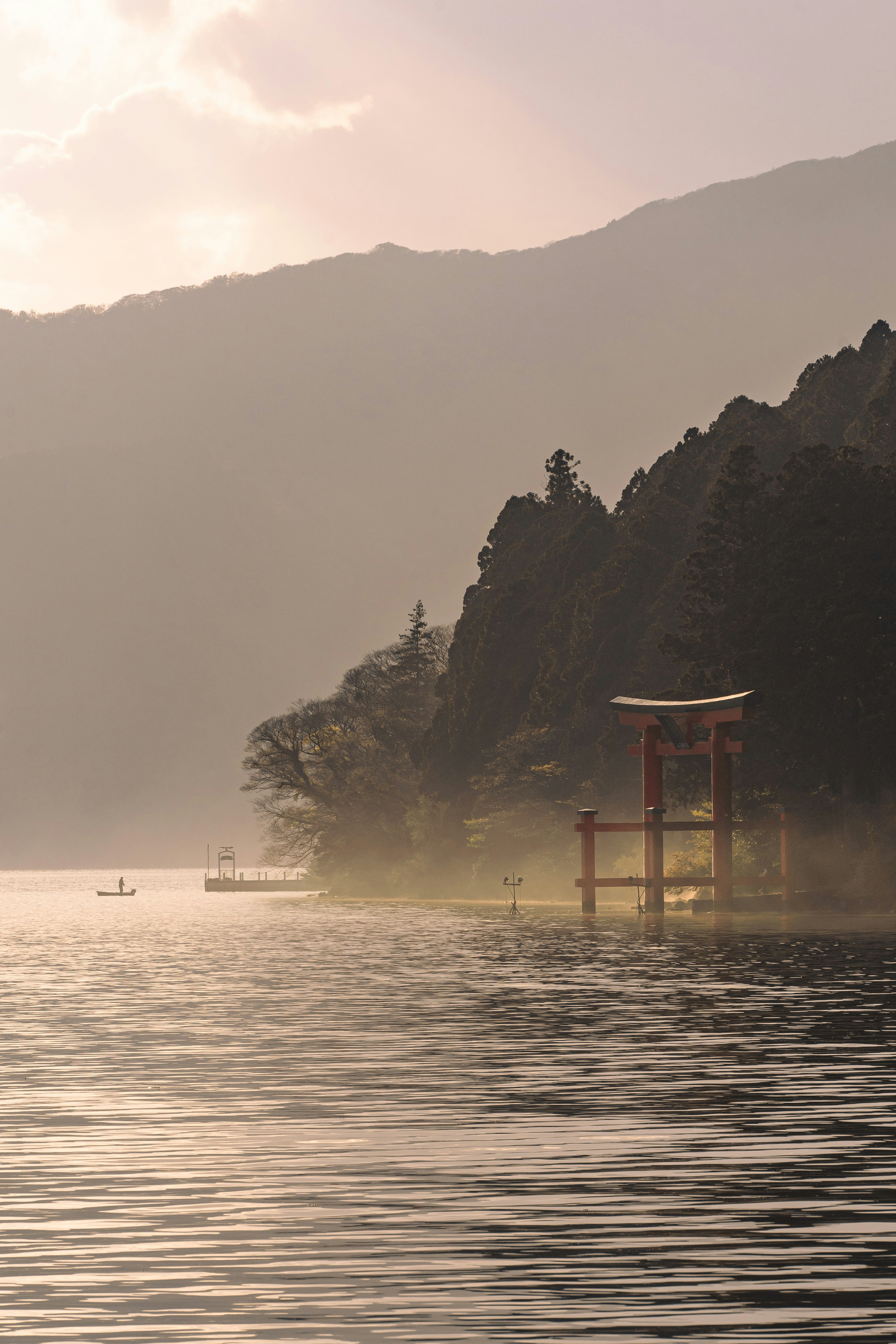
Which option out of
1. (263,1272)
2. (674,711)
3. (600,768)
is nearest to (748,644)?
Result: (674,711)

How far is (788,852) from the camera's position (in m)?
65.9

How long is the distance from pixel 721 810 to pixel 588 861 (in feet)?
22.7

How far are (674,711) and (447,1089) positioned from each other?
45616 millimetres

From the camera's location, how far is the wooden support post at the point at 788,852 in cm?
6581

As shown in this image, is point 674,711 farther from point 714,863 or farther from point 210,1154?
point 210,1154

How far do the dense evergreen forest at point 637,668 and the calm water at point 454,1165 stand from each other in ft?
117

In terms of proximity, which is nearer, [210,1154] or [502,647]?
[210,1154]

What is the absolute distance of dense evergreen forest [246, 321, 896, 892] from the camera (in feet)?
214

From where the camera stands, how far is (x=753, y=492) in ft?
239

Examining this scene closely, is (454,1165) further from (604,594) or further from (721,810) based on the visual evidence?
(604,594)

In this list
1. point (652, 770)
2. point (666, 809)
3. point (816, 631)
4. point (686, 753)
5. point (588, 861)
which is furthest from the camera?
point (666, 809)

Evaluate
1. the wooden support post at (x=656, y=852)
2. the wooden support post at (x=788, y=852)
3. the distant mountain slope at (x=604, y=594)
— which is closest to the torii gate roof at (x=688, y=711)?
the wooden support post at (x=656, y=852)

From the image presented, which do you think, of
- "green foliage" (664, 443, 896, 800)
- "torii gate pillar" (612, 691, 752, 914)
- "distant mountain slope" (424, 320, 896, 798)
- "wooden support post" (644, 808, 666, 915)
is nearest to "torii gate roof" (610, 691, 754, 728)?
"torii gate pillar" (612, 691, 752, 914)

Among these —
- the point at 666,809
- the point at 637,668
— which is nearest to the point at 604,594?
the point at 637,668
